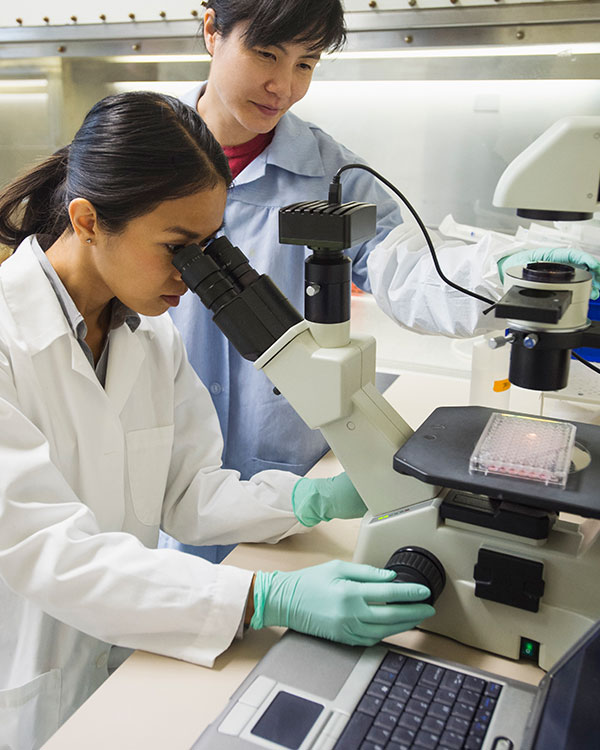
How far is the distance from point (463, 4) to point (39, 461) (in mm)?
1594

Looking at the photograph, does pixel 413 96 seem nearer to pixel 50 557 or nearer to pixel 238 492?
pixel 238 492

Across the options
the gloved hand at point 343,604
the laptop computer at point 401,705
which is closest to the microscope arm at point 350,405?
the gloved hand at point 343,604

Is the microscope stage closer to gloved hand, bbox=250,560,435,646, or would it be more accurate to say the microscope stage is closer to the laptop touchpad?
gloved hand, bbox=250,560,435,646

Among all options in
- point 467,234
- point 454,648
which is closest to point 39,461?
point 454,648

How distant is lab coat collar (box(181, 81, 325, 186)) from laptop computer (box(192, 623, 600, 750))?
1113mm

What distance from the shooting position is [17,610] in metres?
1.17

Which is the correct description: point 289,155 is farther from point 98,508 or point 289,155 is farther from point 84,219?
point 98,508

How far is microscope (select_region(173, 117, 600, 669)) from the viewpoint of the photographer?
2.81ft

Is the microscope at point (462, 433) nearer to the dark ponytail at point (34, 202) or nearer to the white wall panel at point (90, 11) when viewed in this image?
the dark ponytail at point (34, 202)

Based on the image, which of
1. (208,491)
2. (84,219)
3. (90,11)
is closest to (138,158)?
(84,219)

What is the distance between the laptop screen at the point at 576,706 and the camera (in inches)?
26.4

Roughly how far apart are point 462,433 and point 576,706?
0.44 metres

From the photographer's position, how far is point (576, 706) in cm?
69

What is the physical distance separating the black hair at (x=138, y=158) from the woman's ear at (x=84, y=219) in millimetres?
12
